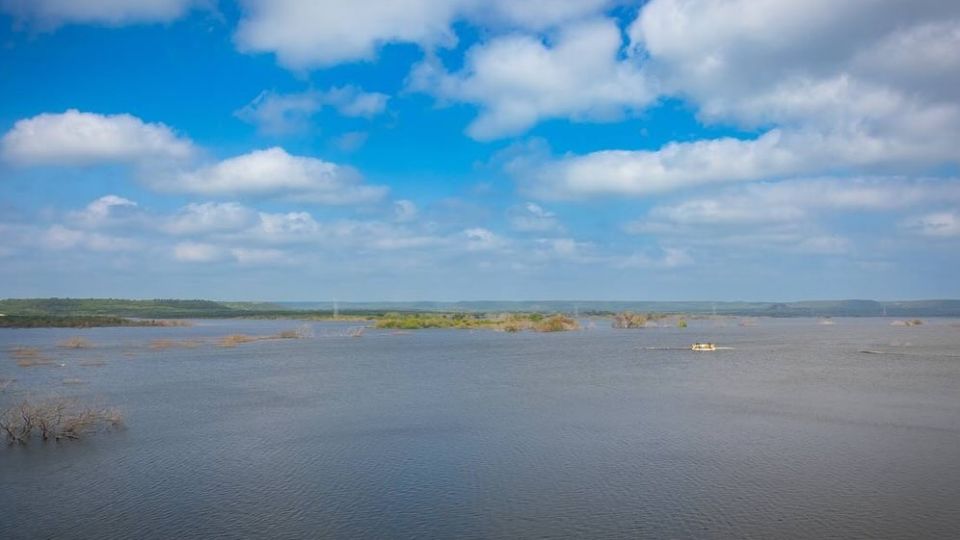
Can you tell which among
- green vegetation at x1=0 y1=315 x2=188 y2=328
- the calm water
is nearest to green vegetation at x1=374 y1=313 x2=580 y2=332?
green vegetation at x1=0 y1=315 x2=188 y2=328

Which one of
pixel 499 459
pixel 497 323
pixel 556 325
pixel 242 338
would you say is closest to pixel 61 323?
pixel 242 338

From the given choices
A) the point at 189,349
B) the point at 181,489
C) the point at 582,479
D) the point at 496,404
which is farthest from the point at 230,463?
the point at 189,349

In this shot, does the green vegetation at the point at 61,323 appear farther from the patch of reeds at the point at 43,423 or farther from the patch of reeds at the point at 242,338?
the patch of reeds at the point at 43,423

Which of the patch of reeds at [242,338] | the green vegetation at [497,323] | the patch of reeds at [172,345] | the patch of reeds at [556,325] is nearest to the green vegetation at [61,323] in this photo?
the green vegetation at [497,323]

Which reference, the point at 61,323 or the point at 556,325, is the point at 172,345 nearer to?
the point at 556,325

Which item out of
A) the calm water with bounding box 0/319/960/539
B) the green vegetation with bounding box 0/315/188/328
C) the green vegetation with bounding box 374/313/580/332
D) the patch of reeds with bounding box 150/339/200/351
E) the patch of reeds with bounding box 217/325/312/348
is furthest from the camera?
the green vegetation with bounding box 0/315/188/328

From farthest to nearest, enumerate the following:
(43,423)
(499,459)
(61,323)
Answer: (61,323) → (43,423) → (499,459)

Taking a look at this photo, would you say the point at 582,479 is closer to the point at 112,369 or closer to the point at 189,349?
the point at 112,369

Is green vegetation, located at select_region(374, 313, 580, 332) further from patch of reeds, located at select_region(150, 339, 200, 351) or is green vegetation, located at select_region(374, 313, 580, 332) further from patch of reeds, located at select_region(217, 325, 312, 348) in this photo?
patch of reeds, located at select_region(150, 339, 200, 351)
